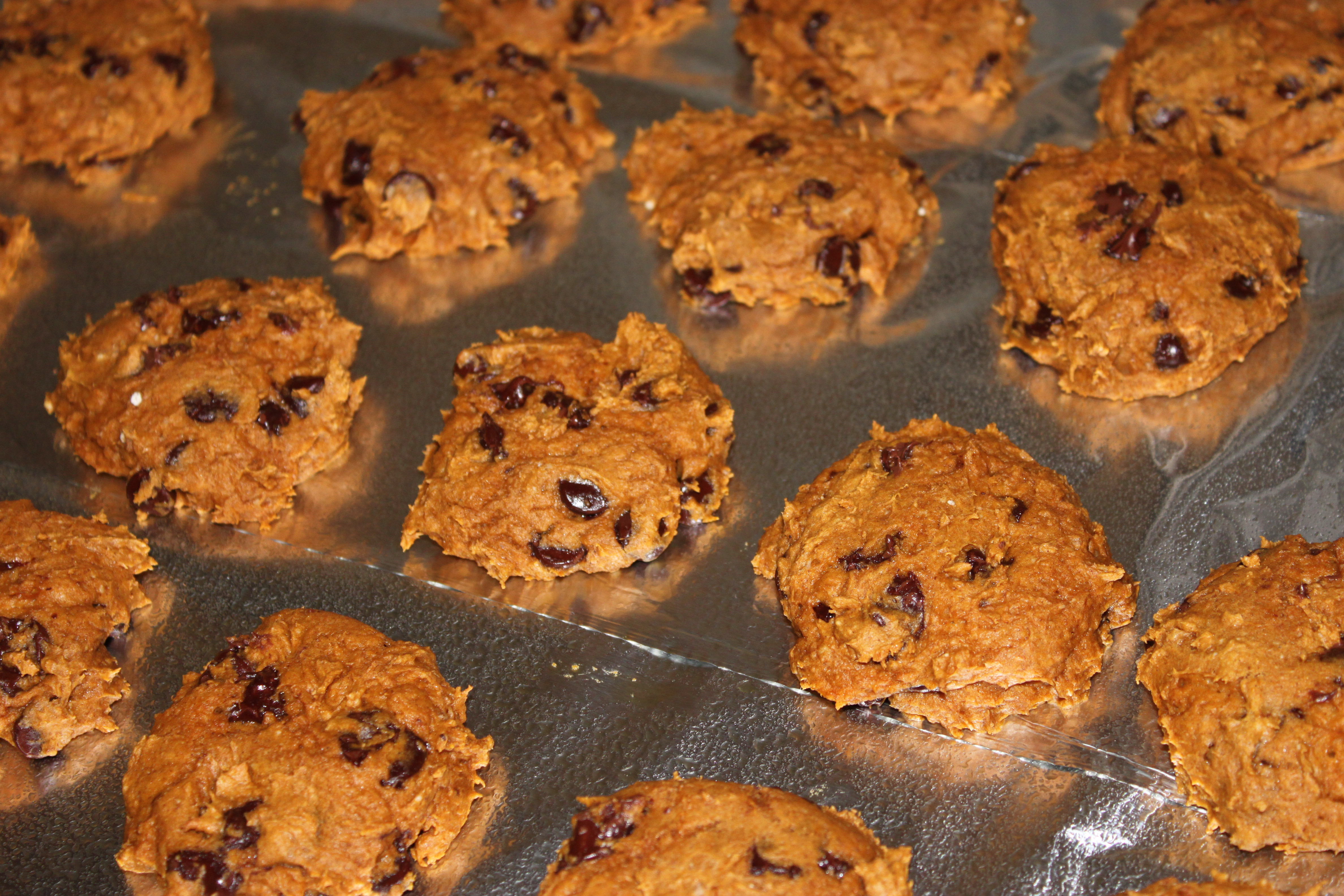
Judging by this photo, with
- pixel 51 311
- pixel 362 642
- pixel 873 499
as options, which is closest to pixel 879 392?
pixel 873 499

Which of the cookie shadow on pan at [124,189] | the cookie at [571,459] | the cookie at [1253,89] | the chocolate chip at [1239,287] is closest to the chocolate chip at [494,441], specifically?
the cookie at [571,459]

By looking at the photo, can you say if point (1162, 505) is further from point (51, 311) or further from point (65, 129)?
point (65, 129)

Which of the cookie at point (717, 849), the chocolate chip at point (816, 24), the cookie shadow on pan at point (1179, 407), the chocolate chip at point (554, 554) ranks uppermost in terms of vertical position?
the chocolate chip at point (816, 24)

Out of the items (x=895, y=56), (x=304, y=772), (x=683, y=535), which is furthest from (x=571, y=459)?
(x=895, y=56)

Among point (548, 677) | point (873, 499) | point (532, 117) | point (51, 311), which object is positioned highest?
point (532, 117)

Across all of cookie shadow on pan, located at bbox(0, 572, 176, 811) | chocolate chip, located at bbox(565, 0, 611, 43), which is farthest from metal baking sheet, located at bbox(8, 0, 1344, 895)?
chocolate chip, located at bbox(565, 0, 611, 43)

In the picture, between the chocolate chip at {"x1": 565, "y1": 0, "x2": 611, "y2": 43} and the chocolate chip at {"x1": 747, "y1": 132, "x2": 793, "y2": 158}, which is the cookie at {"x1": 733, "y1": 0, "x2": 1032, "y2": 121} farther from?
the chocolate chip at {"x1": 565, "y1": 0, "x2": 611, "y2": 43}

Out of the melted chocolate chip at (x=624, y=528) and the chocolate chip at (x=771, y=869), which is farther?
the melted chocolate chip at (x=624, y=528)

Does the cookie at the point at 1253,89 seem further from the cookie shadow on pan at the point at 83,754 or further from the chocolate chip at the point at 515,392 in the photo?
the cookie shadow on pan at the point at 83,754
